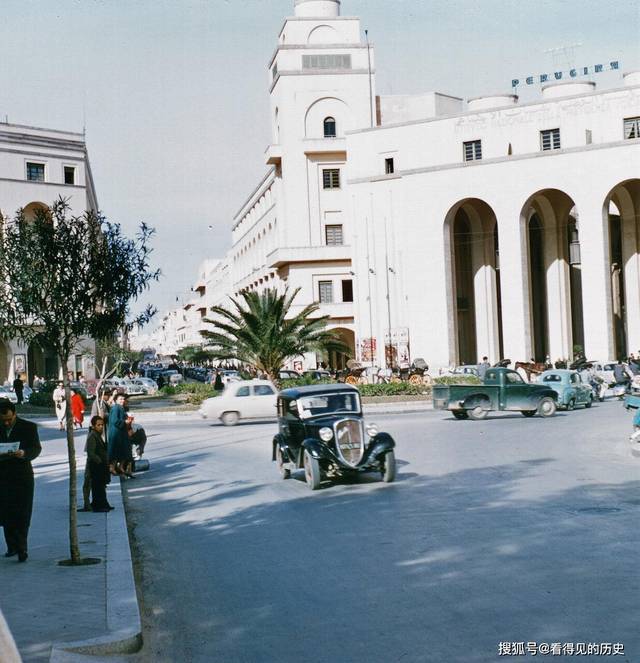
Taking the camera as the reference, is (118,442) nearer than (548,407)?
Yes

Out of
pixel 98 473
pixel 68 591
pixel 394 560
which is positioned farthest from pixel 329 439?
pixel 68 591

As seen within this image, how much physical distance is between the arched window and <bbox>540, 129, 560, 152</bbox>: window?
16725mm

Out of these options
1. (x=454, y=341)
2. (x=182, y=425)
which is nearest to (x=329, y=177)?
(x=454, y=341)

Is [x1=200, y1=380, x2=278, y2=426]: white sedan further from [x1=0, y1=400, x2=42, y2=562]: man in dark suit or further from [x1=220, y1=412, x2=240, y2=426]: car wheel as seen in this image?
[x1=0, y1=400, x2=42, y2=562]: man in dark suit

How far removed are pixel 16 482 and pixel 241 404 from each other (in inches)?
881

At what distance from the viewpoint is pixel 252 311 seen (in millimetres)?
39656

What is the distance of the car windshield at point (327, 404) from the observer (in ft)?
53.9

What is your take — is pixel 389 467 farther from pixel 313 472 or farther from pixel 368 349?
pixel 368 349

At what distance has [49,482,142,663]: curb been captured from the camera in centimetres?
658

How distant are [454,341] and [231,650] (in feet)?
165

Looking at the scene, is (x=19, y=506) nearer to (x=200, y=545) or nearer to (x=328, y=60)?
(x=200, y=545)

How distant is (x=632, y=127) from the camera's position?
175 ft

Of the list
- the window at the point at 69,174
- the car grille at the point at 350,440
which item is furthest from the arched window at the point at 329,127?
the car grille at the point at 350,440

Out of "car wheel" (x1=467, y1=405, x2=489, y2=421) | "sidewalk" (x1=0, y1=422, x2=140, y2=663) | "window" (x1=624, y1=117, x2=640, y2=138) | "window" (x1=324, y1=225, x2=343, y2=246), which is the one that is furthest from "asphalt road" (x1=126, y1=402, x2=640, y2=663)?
"window" (x1=324, y1=225, x2=343, y2=246)
